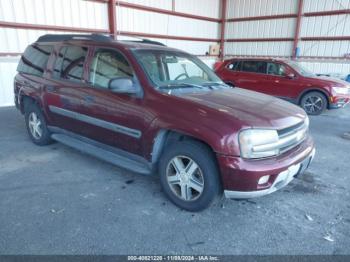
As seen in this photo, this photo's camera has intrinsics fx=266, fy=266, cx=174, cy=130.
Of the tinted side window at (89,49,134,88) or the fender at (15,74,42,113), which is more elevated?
the tinted side window at (89,49,134,88)

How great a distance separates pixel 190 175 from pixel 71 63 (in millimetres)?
2319

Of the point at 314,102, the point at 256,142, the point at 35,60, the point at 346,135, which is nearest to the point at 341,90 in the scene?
the point at 314,102

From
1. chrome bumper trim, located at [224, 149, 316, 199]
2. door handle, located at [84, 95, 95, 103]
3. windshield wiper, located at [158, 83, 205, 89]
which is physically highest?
windshield wiper, located at [158, 83, 205, 89]

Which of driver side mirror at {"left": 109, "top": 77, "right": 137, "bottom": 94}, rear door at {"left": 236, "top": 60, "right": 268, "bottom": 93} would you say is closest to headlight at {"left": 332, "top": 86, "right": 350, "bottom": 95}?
rear door at {"left": 236, "top": 60, "right": 268, "bottom": 93}

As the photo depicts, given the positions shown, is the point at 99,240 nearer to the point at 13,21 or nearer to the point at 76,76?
the point at 76,76

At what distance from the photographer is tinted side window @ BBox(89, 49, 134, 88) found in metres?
3.12

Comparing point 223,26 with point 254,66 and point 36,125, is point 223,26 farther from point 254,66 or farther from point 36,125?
point 36,125

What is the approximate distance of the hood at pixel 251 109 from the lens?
2419 millimetres

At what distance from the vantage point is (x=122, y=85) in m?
2.79

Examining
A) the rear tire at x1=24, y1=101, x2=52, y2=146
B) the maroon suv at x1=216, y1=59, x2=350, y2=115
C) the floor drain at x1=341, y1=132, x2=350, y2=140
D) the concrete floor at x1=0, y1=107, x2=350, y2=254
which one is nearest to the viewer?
the concrete floor at x1=0, y1=107, x2=350, y2=254

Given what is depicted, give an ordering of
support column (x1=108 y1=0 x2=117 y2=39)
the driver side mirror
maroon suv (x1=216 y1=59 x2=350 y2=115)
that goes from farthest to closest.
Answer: support column (x1=108 y1=0 x2=117 y2=39)
maroon suv (x1=216 y1=59 x2=350 y2=115)
the driver side mirror

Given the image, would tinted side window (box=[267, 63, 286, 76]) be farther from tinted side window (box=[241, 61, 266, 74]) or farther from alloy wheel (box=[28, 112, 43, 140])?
alloy wheel (box=[28, 112, 43, 140])

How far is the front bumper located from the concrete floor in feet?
1.39

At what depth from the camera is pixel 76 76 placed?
3541 mm
